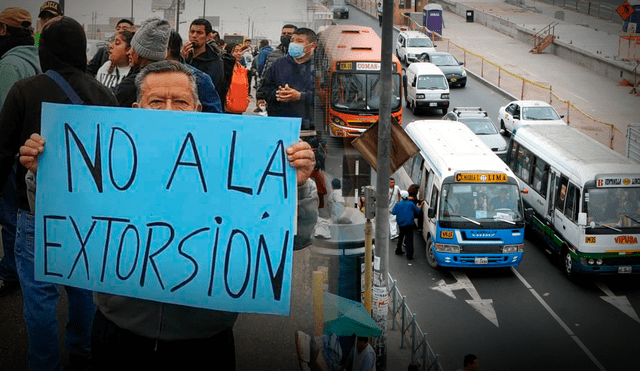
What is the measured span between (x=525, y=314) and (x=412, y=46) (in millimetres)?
24078

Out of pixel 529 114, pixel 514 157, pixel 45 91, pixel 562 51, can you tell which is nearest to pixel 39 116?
pixel 45 91

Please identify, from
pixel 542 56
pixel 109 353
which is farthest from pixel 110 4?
pixel 542 56

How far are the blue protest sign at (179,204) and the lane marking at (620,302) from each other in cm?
1054

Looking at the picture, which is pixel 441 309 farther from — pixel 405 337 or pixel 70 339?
pixel 70 339

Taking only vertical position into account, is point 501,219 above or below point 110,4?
below

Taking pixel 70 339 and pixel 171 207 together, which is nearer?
pixel 171 207

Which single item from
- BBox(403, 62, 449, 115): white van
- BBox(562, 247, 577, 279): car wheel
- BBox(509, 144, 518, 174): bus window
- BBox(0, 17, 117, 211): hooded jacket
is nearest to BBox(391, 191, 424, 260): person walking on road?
BBox(562, 247, 577, 279): car wheel

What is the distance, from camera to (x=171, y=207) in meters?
3.64

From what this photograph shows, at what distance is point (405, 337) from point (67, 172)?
730 cm

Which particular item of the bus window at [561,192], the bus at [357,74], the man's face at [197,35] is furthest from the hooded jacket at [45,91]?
the bus at [357,74]

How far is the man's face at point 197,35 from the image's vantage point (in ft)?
24.7

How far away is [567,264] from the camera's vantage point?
566 inches

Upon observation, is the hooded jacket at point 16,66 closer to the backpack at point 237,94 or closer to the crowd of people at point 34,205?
the crowd of people at point 34,205

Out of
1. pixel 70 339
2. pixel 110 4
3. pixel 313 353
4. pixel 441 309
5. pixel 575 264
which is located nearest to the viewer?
pixel 70 339
